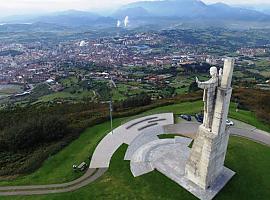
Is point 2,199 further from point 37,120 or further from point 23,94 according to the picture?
point 23,94

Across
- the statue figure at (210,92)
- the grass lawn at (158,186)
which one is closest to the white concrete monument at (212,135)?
the statue figure at (210,92)

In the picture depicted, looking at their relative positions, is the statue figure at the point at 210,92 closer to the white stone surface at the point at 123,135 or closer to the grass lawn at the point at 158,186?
the grass lawn at the point at 158,186

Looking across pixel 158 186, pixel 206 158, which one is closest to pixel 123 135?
pixel 158 186

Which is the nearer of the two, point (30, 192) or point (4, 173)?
point (30, 192)

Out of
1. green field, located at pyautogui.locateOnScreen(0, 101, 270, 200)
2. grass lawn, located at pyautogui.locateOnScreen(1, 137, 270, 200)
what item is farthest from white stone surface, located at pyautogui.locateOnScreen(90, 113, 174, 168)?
grass lawn, located at pyautogui.locateOnScreen(1, 137, 270, 200)

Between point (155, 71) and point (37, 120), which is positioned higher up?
point (37, 120)

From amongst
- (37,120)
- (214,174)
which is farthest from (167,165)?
(37,120)

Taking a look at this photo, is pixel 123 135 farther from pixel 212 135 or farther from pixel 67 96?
pixel 67 96
